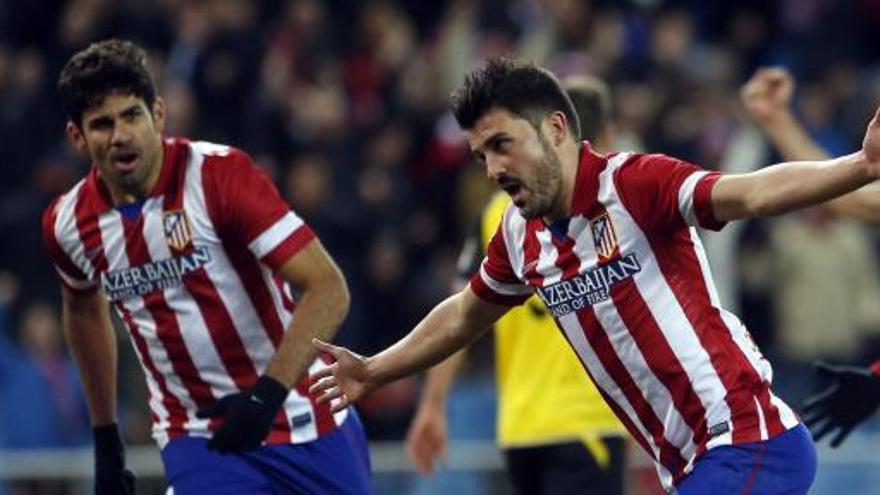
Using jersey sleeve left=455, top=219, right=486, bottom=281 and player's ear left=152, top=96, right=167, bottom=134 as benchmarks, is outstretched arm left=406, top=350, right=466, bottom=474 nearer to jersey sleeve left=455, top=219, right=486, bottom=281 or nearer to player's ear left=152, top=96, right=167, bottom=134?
jersey sleeve left=455, top=219, right=486, bottom=281

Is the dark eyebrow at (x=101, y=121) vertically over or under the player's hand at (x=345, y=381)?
over

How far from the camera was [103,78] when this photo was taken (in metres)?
7.87

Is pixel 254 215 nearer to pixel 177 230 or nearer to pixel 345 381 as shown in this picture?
pixel 177 230

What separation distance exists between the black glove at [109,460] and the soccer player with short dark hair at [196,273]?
36cm

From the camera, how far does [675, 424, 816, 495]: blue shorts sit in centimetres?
670

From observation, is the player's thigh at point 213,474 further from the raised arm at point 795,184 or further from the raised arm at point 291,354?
the raised arm at point 795,184

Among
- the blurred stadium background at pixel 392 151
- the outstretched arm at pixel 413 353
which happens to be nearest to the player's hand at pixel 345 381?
the outstretched arm at pixel 413 353

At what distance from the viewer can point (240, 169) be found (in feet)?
25.8

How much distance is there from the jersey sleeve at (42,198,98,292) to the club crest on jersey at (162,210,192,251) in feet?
1.32

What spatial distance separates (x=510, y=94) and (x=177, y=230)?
5.17 ft

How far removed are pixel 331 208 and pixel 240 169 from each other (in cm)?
598

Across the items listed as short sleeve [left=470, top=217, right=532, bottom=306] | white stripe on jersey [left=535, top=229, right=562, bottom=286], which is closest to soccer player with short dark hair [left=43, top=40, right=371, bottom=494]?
short sleeve [left=470, top=217, right=532, bottom=306]

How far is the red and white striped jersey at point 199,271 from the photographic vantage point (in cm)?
782

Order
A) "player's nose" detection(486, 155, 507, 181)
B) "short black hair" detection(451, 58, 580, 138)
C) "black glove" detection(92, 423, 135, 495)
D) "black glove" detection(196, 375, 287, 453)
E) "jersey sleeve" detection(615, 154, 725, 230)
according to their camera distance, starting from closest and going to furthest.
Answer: "jersey sleeve" detection(615, 154, 725, 230) < "player's nose" detection(486, 155, 507, 181) < "short black hair" detection(451, 58, 580, 138) < "black glove" detection(196, 375, 287, 453) < "black glove" detection(92, 423, 135, 495)
